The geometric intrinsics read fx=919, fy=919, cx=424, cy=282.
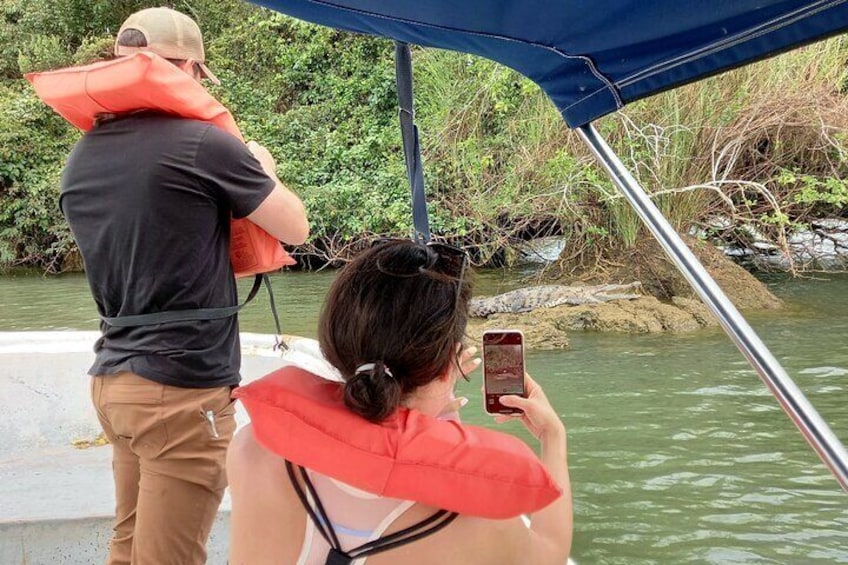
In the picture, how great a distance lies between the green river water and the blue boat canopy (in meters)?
3.03

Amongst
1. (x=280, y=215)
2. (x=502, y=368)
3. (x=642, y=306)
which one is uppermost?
(x=280, y=215)

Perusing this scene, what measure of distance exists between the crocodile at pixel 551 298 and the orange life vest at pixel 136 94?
26.5ft

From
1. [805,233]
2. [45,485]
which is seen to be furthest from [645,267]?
[45,485]

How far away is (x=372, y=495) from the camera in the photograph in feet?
3.92

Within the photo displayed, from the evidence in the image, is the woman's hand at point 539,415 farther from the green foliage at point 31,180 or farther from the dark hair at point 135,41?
the green foliage at point 31,180

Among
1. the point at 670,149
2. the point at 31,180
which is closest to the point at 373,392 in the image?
the point at 670,149

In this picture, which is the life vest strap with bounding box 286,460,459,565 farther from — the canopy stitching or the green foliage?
the green foliage

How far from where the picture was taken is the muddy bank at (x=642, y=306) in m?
8.94

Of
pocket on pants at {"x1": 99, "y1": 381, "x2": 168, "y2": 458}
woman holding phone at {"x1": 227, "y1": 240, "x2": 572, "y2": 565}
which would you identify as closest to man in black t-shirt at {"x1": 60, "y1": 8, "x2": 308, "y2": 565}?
pocket on pants at {"x1": 99, "y1": 381, "x2": 168, "y2": 458}

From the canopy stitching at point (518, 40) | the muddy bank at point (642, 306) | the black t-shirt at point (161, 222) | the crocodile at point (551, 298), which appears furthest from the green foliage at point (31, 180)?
the canopy stitching at point (518, 40)

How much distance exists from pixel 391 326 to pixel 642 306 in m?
8.56

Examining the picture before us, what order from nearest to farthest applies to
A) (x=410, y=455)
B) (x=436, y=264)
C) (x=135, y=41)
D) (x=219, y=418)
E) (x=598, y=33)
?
(x=410, y=455) → (x=436, y=264) → (x=598, y=33) → (x=219, y=418) → (x=135, y=41)

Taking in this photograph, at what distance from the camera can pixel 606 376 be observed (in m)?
7.23

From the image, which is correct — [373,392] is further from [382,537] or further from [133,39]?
[133,39]
